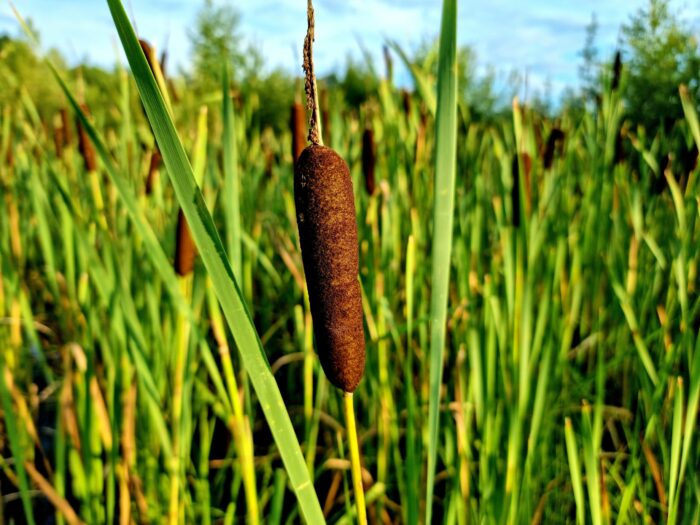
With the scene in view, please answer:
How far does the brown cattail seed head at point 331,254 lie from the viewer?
315mm

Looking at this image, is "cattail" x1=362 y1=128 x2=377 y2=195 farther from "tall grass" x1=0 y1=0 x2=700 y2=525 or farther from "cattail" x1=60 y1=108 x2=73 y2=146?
"cattail" x1=60 y1=108 x2=73 y2=146

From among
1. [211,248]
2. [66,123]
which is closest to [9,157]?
[66,123]

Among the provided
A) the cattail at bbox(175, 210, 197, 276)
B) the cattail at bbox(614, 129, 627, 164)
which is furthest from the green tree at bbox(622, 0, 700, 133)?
the cattail at bbox(175, 210, 197, 276)

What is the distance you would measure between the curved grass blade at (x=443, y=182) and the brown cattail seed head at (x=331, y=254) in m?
0.07

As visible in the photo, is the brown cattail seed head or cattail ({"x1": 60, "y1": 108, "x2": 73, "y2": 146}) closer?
the brown cattail seed head

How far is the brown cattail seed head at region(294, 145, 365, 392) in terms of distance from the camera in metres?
0.32

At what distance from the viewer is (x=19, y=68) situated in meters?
8.36

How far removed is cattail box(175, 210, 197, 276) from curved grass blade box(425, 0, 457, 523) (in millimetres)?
343

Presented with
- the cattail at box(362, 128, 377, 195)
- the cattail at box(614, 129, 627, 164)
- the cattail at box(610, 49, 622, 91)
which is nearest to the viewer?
the cattail at box(362, 128, 377, 195)

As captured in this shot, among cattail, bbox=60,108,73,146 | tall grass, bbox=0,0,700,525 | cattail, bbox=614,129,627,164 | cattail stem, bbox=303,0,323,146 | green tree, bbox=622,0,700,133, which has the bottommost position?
tall grass, bbox=0,0,700,525

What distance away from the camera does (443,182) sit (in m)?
0.38

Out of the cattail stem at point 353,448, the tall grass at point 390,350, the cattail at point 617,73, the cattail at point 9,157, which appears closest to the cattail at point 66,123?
the tall grass at point 390,350

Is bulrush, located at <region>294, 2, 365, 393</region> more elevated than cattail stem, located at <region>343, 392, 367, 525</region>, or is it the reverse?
bulrush, located at <region>294, 2, 365, 393</region>

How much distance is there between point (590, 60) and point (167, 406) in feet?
7.70
